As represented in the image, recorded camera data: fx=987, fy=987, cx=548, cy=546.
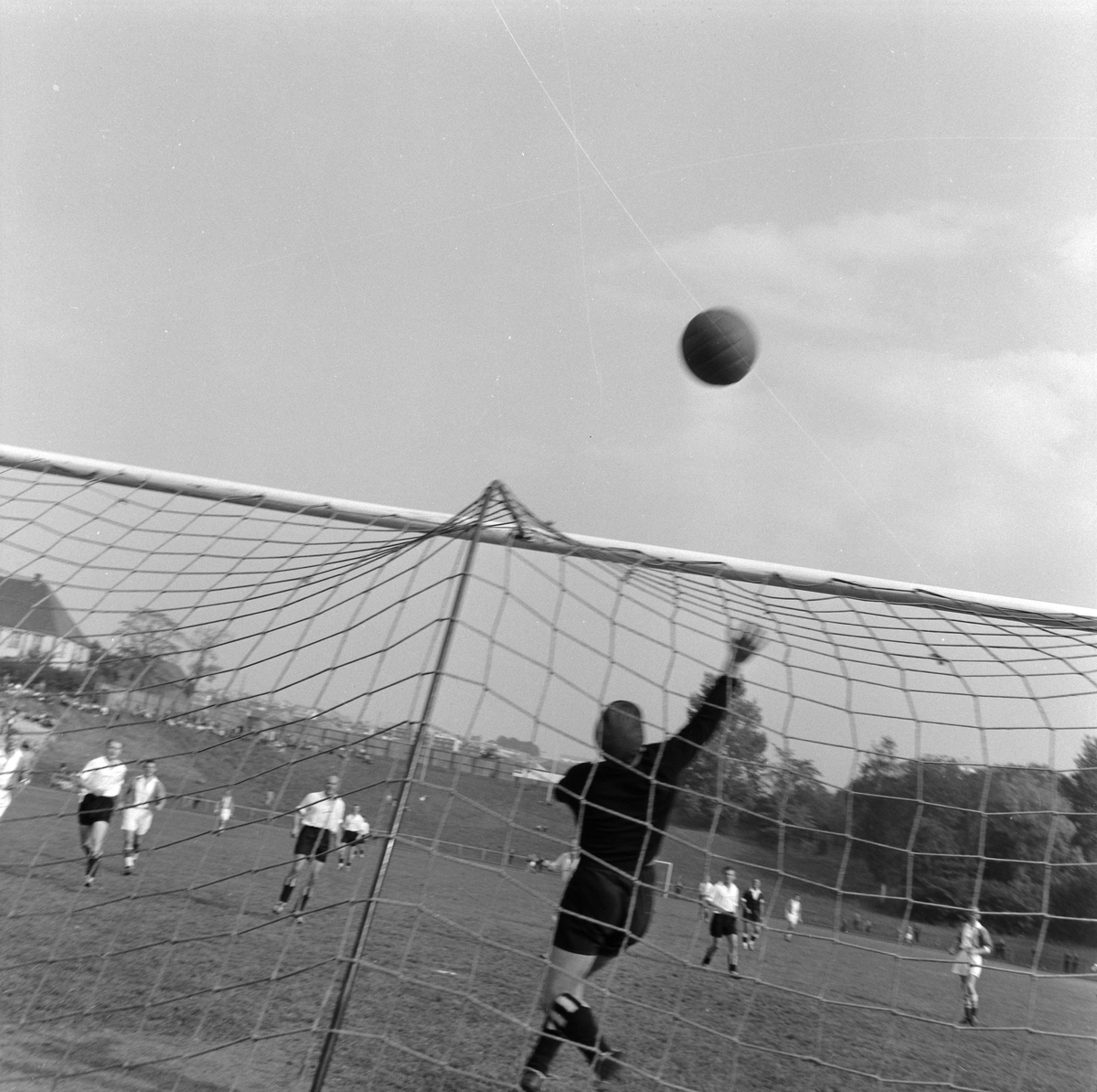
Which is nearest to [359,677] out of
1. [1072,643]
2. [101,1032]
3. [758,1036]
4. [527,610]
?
[527,610]

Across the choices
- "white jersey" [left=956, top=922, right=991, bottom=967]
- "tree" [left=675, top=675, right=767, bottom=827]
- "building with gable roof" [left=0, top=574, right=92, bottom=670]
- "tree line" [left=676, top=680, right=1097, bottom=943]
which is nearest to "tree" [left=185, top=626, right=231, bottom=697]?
"building with gable roof" [left=0, top=574, right=92, bottom=670]

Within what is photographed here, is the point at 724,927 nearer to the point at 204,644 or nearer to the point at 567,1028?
the point at 204,644

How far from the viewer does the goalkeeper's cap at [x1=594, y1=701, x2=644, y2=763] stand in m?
3.77

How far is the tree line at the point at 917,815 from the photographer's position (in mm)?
4355

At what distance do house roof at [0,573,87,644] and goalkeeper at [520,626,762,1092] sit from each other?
2.99 m

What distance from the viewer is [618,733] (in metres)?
3.77

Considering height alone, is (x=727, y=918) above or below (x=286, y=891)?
above

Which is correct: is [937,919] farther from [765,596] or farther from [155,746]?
[155,746]

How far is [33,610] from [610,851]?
3324 millimetres

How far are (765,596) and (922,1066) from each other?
387 cm

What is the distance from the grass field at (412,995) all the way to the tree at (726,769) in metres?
0.19

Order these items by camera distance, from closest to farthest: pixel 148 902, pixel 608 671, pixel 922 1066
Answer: pixel 608 671 < pixel 922 1066 < pixel 148 902

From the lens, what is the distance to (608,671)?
168 inches

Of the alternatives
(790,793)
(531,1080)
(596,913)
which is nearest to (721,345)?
(790,793)
